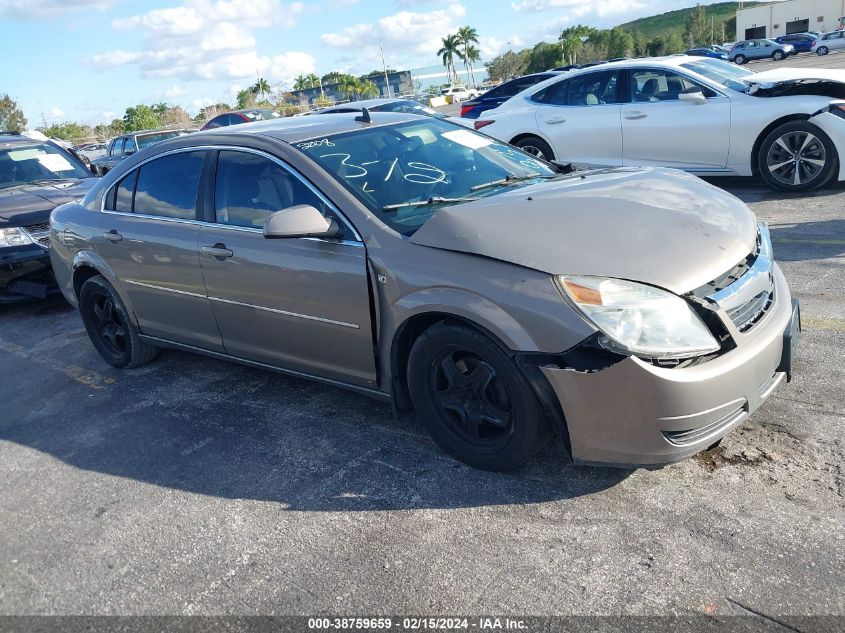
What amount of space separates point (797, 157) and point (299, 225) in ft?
21.9

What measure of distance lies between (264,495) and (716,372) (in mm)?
2076

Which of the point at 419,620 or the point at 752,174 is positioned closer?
the point at 419,620

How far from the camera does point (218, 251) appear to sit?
13.6 ft

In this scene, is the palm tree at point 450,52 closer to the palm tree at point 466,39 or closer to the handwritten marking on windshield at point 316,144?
the palm tree at point 466,39

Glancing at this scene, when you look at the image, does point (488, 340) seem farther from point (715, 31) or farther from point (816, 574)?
point (715, 31)

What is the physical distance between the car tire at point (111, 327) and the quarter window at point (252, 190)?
4.66ft

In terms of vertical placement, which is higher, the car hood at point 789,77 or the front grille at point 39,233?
the car hood at point 789,77

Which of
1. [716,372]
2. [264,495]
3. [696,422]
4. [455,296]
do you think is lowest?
[264,495]

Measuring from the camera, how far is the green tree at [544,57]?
8194cm

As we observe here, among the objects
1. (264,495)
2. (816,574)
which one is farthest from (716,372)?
(264,495)

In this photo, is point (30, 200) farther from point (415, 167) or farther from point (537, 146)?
point (537, 146)

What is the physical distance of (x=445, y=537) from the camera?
2.96m

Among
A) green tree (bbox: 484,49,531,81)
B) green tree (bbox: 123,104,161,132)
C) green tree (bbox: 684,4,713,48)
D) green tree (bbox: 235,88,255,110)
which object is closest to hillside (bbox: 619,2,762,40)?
green tree (bbox: 684,4,713,48)

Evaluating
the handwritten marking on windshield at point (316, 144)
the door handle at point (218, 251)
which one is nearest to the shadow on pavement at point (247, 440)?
the door handle at point (218, 251)
